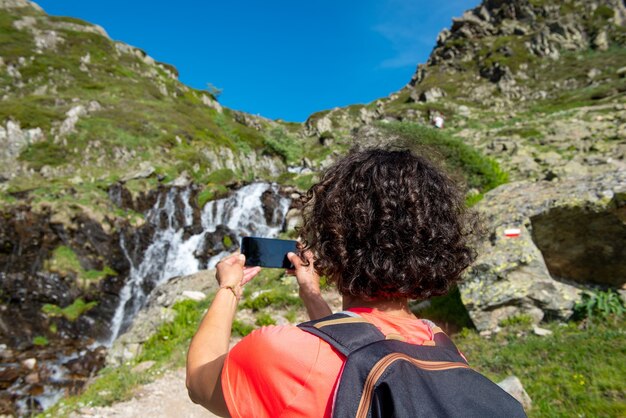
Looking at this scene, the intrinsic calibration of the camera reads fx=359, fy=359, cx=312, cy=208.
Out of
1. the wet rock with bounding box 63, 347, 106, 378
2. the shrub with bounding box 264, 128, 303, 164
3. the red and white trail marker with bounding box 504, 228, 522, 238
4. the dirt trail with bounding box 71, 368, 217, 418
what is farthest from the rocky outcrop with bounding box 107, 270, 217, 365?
the shrub with bounding box 264, 128, 303, 164

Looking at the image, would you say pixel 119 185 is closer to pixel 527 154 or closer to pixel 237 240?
pixel 237 240

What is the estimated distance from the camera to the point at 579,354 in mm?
4480

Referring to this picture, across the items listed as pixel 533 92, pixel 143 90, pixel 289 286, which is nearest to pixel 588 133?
pixel 289 286

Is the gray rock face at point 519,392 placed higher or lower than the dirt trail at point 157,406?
higher

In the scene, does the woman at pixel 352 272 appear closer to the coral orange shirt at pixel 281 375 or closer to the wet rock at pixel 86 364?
the coral orange shirt at pixel 281 375

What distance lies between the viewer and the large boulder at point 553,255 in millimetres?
5746

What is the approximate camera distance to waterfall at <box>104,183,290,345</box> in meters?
19.5

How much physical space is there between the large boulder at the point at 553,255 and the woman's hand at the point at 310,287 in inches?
151

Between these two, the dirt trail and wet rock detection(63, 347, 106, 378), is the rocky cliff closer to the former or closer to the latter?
wet rock detection(63, 347, 106, 378)

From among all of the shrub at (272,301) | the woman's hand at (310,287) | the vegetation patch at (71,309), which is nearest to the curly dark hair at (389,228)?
the woman's hand at (310,287)

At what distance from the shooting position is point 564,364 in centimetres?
443

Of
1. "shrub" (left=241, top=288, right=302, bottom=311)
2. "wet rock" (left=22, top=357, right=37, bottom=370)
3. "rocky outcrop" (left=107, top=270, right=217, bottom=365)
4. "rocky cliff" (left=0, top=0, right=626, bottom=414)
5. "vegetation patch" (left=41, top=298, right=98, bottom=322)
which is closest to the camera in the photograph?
"rocky cliff" (left=0, top=0, right=626, bottom=414)

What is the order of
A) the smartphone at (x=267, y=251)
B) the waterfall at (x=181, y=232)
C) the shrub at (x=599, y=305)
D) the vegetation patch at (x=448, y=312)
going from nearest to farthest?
1. the smartphone at (x=267, y=251)
2. the shrub at (x=599, y=305)
3. the vegetation patch at (x=448, y=312)
4. the waterfall at (x=181, y=232)

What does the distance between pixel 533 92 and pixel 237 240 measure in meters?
47.0
